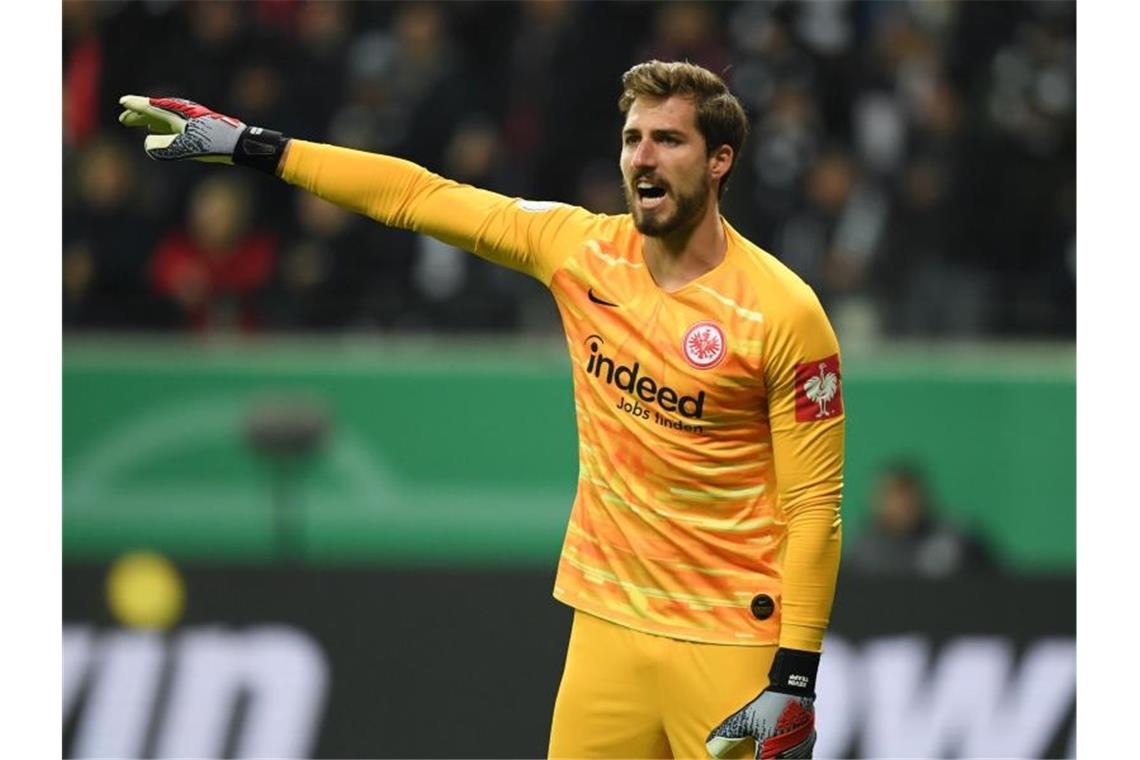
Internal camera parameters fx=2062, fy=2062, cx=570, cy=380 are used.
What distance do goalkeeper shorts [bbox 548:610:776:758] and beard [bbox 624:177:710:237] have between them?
1172 millimetres

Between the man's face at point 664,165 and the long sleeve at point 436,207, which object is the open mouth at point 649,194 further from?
the long sleeve at point 436,207

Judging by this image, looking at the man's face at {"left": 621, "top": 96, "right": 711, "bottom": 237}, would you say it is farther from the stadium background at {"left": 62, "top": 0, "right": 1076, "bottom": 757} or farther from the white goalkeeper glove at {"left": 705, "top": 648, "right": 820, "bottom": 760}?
the stadium background at {"left": 62, "top": 0, "right": 1076, "bottom": 757}

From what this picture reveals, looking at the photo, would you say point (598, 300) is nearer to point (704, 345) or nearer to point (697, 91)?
point (704, 345)

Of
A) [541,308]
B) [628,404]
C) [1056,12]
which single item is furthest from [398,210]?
[1056,12]

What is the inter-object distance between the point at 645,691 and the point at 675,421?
0.80 metres

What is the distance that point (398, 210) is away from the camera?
20.3 ft

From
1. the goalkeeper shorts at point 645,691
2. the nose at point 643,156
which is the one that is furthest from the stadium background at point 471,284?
the nose at point 643,156

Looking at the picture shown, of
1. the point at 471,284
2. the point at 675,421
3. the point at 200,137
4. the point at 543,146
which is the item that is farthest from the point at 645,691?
the point at 543,146

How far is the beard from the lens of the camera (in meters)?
5.91

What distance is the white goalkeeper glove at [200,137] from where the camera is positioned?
20.2 feet

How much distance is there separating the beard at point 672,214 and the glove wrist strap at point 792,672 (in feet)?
4.07

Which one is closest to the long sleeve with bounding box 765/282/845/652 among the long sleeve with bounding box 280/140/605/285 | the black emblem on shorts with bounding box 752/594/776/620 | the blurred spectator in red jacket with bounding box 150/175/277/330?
the black emblem on shorts with bounding box 752/594/776/620

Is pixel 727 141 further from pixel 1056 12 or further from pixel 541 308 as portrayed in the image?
pixel 1056 12

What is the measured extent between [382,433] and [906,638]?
3.87 meters
